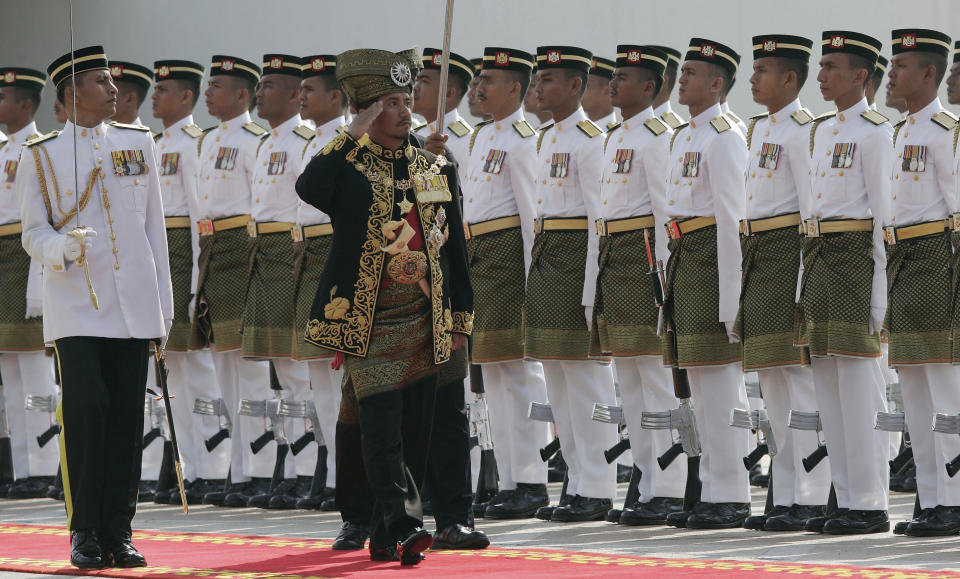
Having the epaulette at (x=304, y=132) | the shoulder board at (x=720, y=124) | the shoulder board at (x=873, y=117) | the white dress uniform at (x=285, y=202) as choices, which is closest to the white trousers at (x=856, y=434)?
the shoulder board at (x=873, y=117)

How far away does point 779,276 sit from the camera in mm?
8438

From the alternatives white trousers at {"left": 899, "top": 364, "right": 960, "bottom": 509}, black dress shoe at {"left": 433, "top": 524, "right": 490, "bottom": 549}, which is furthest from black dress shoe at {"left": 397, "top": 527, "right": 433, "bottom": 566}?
white trousers at {"left": 899, "top": 364, "right": 960, "bottom": 509}

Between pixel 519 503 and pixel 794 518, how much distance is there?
1594 millimetres

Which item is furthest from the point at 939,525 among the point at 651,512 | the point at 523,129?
the point at 523,129

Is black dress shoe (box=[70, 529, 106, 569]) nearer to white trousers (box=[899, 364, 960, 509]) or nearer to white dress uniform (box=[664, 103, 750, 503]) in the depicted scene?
white dress uniform (box=[664, 103, 750, 503])

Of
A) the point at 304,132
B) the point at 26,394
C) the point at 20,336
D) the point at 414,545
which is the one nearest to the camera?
the point at 414,545

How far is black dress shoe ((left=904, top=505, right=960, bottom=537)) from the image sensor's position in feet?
26.3

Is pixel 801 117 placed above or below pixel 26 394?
above

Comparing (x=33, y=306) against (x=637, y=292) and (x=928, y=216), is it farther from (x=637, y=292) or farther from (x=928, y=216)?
(x=928, y=216)

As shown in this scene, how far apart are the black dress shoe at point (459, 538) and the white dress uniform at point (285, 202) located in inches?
114

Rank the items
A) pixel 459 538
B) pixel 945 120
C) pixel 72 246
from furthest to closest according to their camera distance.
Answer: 1. pixel 945 120
2. pixel 459 538
3. pixel 72 246

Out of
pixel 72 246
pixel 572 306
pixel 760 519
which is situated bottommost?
pixel 760 519

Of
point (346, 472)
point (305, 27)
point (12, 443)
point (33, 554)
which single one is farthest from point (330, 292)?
point (305, 27)

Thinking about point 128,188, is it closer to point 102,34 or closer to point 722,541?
point 722,541
